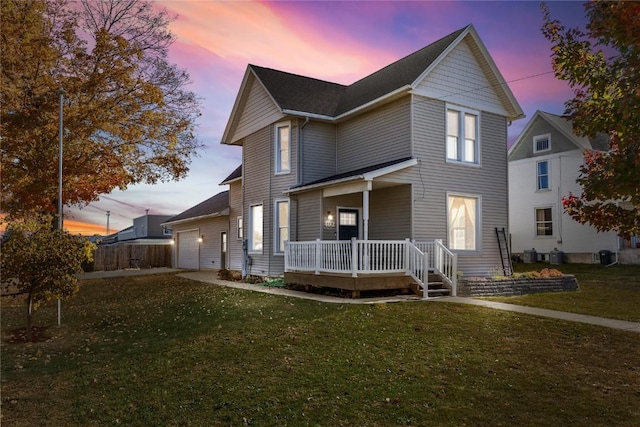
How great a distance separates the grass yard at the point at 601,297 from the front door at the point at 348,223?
5596 millimetres

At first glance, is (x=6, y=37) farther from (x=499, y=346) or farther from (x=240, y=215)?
(x=499, y=346)

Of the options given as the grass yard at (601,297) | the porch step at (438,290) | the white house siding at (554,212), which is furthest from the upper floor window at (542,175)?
the porch step at (438,290)

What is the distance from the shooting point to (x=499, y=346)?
27.2ft

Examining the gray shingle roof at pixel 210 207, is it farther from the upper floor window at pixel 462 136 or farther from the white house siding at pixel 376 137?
the upper floor window at pixel 462 136

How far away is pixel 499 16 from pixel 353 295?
9.13 metres

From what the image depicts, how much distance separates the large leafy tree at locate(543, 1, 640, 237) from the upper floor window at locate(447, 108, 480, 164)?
7.95m

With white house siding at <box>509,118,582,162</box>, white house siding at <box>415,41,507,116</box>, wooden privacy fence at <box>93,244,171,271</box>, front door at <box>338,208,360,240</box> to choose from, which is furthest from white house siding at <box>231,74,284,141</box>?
white house siding at <box>509,118,582,162</box>

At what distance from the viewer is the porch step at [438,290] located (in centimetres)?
1368

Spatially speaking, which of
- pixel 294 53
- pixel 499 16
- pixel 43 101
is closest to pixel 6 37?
pixel 43 101

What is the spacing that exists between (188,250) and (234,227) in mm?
8030

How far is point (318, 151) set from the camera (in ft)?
60.6

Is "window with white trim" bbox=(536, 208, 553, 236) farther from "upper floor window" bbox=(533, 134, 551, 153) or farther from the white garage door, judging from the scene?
the white garage door

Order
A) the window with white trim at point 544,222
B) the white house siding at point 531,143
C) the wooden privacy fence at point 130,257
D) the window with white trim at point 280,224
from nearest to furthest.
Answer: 1. the window with white trim at point 280,224
2. the white house siding at point 531,143
3. the window with white trim at point 544,222
4. the wooden privacy fence at point 130,257

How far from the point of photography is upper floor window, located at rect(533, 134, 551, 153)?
2818 centimetres
